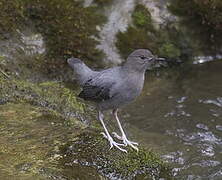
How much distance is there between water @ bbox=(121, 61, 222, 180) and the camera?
5.80 meters

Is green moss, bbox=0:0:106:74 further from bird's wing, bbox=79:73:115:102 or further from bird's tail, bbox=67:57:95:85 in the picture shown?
bird's wing, bbox=79:73:115:102

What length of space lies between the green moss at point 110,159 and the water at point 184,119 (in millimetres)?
775

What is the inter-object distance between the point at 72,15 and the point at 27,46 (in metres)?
0.85

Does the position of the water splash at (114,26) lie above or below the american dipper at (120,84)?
above

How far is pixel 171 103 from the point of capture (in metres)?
7.23

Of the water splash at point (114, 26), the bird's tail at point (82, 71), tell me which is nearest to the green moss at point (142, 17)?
the water splash at point (114, 26)

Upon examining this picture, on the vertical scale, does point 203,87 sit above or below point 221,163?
above

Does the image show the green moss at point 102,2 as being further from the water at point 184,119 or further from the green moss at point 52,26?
the water at point 184,119

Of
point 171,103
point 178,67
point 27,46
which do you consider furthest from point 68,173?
point 178,67

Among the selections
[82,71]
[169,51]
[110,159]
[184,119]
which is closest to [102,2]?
[169,51]

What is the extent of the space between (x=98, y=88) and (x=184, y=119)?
2.34 m

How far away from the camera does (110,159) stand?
4477 millimetres

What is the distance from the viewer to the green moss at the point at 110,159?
4398 millimetres

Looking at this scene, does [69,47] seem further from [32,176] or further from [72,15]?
[32,176]
